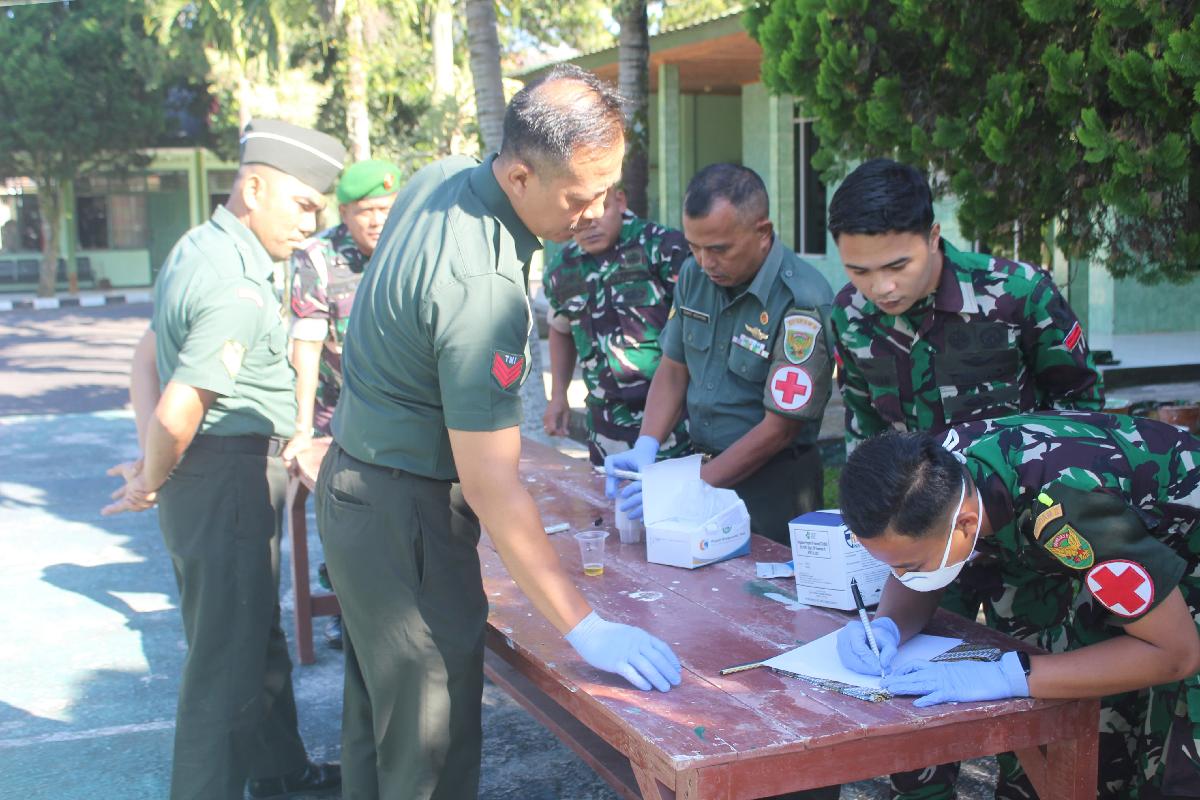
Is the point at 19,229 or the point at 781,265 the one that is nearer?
the point at 781,265

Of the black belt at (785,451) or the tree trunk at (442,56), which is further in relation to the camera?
the tree trunk at (442,56)

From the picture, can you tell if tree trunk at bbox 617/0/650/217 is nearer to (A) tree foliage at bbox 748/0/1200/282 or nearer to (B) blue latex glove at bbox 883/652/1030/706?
(A) tree foliage at bbox 748/0/1200/282

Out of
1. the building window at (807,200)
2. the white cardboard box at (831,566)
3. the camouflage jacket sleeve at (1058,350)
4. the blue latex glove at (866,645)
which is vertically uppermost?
the building window at (807,200)

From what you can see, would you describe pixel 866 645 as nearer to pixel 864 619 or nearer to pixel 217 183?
pixel 864 619

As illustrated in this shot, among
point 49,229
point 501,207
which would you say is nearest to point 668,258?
point 501,207

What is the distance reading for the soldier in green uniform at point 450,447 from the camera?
6.62 feet

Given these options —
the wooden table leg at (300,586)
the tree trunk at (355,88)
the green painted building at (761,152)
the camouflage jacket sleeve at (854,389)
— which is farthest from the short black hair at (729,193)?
the tree trunk at (355,88)

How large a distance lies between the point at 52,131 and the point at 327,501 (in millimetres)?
25413

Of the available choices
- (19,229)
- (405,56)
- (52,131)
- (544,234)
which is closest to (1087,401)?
(544,234)

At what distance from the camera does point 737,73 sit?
1429 centimetres

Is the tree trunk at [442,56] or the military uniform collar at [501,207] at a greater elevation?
the tree trunk at [442,56]

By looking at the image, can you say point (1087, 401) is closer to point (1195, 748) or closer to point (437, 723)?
point (1195, 748)

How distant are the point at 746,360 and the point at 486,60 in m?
4.14

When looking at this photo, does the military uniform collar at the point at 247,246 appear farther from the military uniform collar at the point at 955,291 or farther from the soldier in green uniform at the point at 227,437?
the military uniform collar at the point at 955,291
